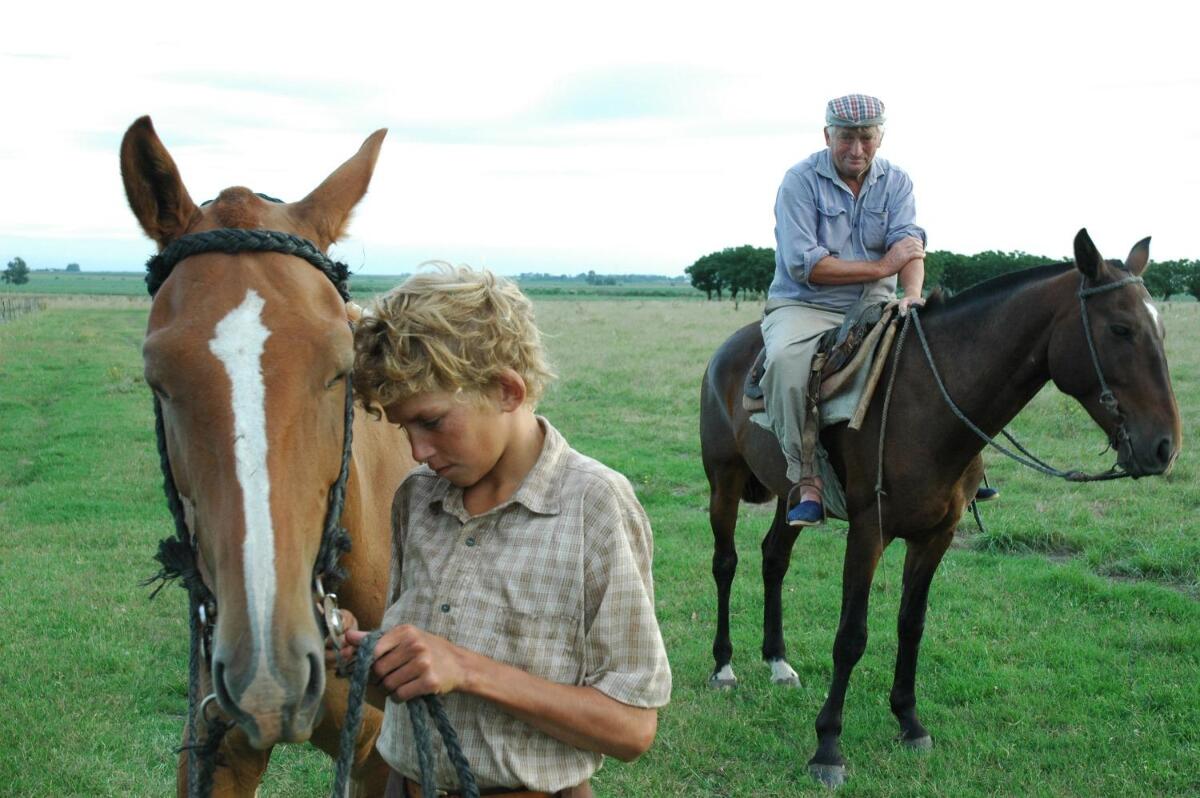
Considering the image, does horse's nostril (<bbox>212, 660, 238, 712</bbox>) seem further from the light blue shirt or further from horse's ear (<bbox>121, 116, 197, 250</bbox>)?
the light blue shirt

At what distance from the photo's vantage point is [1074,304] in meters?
4.59

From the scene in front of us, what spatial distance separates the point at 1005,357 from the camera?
476 cm

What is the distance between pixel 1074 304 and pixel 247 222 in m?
3.76

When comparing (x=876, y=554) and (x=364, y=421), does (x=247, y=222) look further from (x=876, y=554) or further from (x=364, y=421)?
(x=876, y=554)

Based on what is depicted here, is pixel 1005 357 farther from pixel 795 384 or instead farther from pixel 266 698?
pixel 266 698

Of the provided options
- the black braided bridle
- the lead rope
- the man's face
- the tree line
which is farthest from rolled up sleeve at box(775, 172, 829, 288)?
the tree line

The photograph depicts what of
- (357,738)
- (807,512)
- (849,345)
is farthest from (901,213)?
(357,738)

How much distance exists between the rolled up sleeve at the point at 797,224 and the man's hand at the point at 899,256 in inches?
12.1

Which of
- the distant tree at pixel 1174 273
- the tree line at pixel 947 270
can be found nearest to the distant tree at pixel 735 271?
the tree line at pixel 947 270

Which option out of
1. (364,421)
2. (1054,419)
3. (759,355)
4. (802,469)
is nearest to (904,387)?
(802,469)

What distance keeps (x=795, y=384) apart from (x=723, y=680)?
5.94ft

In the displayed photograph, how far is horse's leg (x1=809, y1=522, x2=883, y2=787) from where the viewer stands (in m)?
4.79

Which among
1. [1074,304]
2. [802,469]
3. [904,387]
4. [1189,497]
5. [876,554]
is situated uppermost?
[1074,304]

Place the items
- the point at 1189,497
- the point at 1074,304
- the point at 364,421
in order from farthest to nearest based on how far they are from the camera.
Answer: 1. the point at 1189,497
2. the point at 1074,304
3. the point at 364,421
